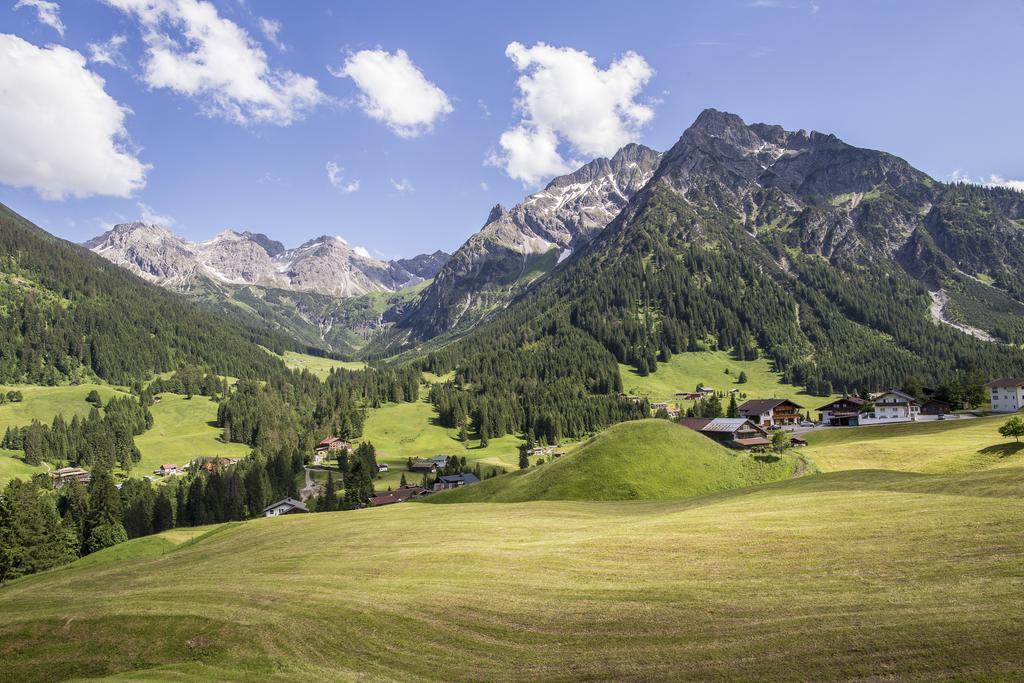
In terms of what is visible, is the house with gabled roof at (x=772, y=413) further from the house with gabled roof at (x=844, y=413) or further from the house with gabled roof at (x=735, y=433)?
the house with gabled roof at (x=735, y=433)

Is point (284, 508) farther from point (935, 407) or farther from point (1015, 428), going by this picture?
point (935, 407)

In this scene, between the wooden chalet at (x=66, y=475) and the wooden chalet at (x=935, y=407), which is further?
the wooden chalet at (x=66, y=475)

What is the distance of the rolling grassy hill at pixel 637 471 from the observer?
7169 centimetres

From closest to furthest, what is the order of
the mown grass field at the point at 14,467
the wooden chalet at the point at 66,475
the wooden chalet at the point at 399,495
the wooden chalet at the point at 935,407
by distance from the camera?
the wooden chalet at the point at 399,495
the wooden chalet at the point at 935,407
the mown grass field at the point at 14,467
the wooden chalet at the point at 66,475

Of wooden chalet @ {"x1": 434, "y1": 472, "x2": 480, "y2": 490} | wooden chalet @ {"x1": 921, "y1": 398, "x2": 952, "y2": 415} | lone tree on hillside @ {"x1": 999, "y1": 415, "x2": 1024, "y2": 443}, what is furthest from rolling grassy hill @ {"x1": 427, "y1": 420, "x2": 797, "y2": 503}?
wooden chalet @ {"x1": 921, "y1": 398, "x2": 952, "y2": 415}

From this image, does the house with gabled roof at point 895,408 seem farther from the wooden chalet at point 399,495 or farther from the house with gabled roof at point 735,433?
the wooden chalet at point 399,495

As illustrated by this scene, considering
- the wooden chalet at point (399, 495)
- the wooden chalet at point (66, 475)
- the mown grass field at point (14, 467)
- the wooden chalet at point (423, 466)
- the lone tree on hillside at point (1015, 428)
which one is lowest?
the wooden chalet at point (399, 495)

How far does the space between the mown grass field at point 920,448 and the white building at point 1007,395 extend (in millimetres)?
39761

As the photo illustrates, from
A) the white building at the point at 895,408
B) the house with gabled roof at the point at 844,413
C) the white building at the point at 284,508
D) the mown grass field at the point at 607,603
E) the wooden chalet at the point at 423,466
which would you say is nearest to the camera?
the mown grass field at the point at 607,603

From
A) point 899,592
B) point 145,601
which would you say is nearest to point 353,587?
point 145,601

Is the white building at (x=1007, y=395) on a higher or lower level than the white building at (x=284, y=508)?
higher

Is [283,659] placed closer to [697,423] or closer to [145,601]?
[145,601]

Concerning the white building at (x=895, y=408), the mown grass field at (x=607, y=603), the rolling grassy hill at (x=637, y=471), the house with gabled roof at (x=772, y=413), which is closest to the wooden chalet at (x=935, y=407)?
the white building at (x=895, y=408)

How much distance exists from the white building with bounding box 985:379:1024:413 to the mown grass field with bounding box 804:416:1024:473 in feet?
130
